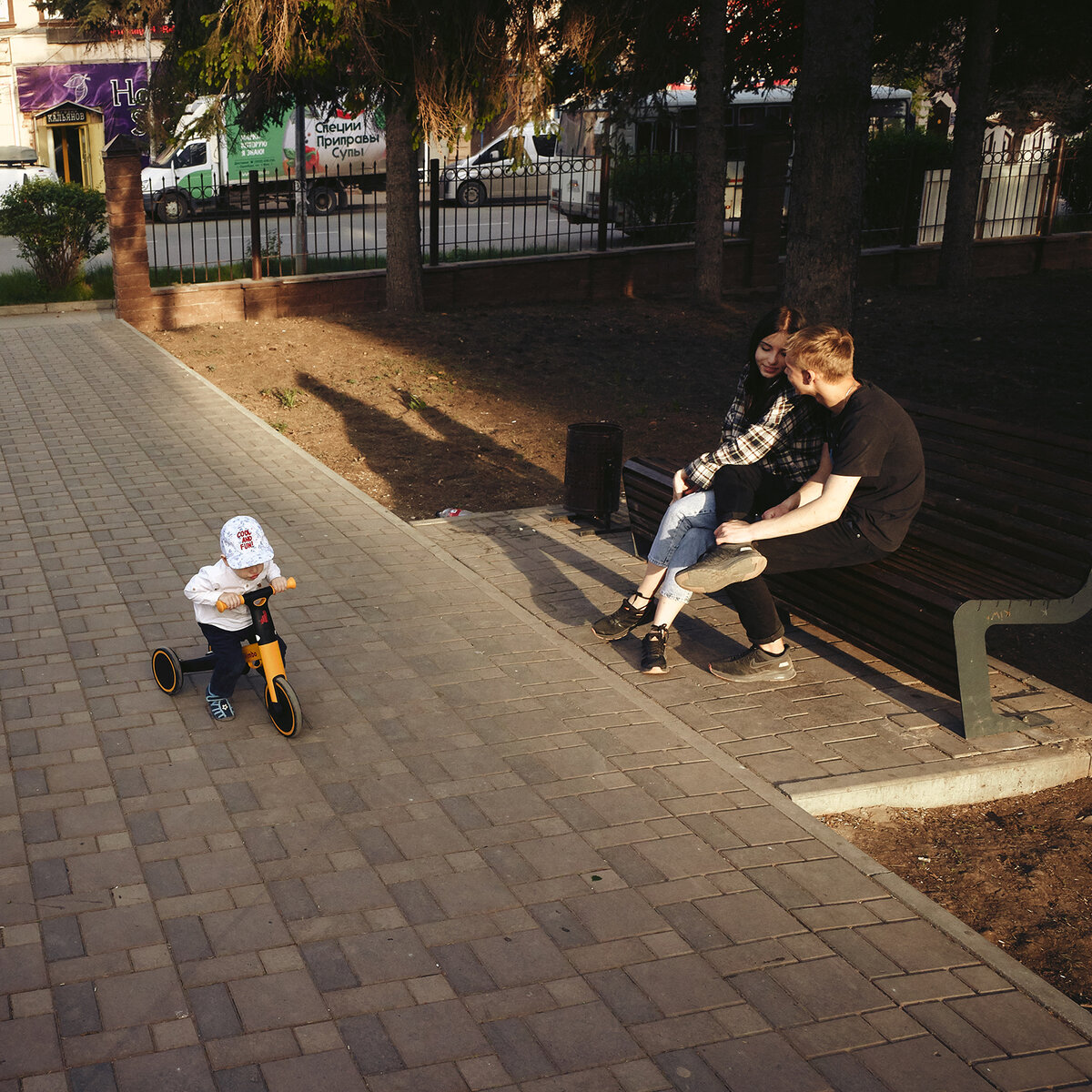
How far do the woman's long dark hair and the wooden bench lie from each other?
862 millimetres

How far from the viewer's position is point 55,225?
15.9 metres

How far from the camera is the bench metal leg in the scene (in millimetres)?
4758

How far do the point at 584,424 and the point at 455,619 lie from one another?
6.55ft

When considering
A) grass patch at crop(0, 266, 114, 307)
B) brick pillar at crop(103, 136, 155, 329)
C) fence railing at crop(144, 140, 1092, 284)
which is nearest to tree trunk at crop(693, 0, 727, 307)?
fence railing at crop(144, 140, 1092, 284)

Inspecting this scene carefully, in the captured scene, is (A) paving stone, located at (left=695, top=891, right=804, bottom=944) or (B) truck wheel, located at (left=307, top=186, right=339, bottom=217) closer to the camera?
(A) paving stone, located at (left=695, top=891, right=804, bottom=944)

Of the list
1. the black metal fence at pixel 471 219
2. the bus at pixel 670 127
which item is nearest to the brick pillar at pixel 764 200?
the bus at pixel 670 127

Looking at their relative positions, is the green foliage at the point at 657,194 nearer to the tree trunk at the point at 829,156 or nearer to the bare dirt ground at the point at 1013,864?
the tree trunk at the point at 829,156

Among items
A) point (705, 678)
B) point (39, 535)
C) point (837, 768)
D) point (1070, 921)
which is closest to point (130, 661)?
point (39, 535)

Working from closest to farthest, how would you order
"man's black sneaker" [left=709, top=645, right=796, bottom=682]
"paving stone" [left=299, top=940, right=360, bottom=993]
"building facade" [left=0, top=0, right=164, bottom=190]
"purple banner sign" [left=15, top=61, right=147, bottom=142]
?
1. "paving stone" [left=299, top=940, right=360, bottom=993]
2. "man's black sneaker" [left=709, top=645, right=796, bottom=682]
3. "building facade" [left=0, top=0, right=164, bottom=190]
4. "purple banner sign" [left=15, top=61, right=147, bottom=142]

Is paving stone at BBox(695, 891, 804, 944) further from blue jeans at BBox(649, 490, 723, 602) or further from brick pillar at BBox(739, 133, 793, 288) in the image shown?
brick pillar at BBox(739, 133, 793, 288)

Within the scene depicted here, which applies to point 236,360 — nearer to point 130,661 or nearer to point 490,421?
point 490,421

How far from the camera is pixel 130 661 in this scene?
5.61 metres

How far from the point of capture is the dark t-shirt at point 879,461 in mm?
5062

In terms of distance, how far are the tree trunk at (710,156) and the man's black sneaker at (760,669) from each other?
11465mm
